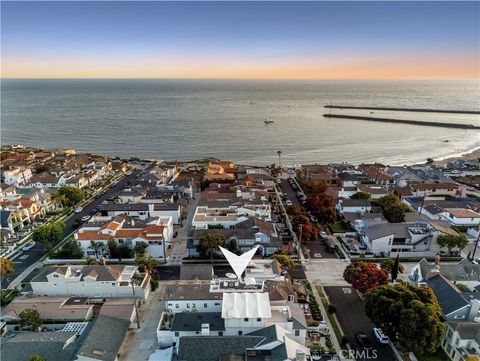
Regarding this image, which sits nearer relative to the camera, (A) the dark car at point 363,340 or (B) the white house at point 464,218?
(A) the dark car at point 363,340

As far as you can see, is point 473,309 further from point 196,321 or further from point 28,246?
point 28,246

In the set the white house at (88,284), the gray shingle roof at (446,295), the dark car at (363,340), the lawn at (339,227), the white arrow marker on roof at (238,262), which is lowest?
the dark car at (363,340)

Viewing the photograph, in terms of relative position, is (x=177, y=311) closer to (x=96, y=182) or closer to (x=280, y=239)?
(x=280, y=239)

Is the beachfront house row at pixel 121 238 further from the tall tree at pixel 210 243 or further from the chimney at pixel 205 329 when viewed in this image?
the chimney at pixel 205 329

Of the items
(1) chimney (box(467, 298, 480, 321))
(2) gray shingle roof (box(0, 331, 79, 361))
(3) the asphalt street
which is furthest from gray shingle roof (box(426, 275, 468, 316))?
(3) the asphalt street

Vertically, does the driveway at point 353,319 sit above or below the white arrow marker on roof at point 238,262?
below

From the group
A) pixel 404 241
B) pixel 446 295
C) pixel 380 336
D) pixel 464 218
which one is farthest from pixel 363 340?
pixel 464 218

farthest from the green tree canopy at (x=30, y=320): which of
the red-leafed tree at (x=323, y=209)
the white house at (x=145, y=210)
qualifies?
the red-leafed tree at (x=323, y=209)
